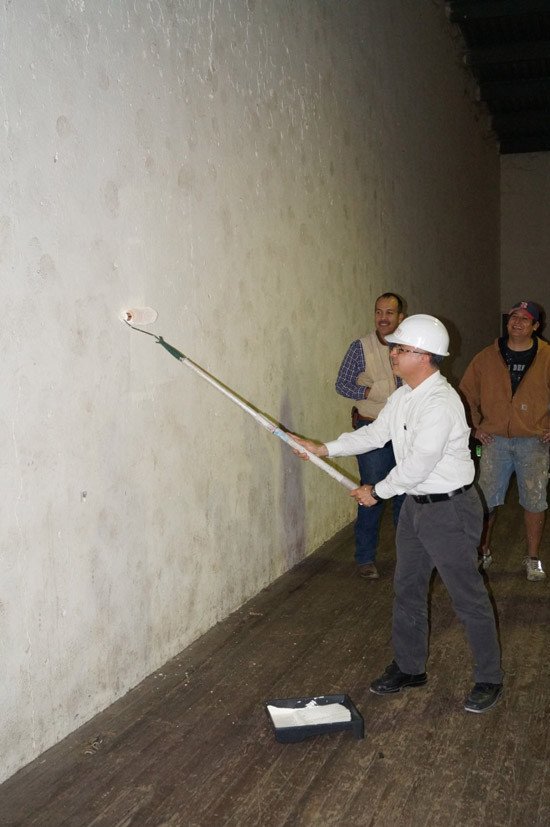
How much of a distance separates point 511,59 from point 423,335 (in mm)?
8140

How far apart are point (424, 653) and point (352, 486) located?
0.73 m

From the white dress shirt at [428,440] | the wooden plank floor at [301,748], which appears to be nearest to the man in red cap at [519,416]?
the wooden plank floor at [301,748]

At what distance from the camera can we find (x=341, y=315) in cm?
585

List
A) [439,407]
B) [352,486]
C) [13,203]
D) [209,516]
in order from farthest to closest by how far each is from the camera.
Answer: [209,516], [352,486], [439,407], [13,203]

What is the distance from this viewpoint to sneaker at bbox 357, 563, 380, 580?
4.77 meters

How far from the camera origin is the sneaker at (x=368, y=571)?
15.7 ft

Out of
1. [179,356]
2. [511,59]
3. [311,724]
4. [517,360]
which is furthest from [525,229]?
[311,724]

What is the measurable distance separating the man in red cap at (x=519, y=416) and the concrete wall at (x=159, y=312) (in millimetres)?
1100

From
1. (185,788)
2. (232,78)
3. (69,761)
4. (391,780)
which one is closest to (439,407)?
(391,780)

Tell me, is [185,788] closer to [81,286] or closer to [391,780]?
[391,780]

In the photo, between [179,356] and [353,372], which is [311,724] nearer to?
[179,356]

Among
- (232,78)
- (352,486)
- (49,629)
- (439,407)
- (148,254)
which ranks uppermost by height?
(232,78)

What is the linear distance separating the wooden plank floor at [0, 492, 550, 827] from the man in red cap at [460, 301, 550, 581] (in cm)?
88

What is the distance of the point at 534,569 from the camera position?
4750 millimetres
